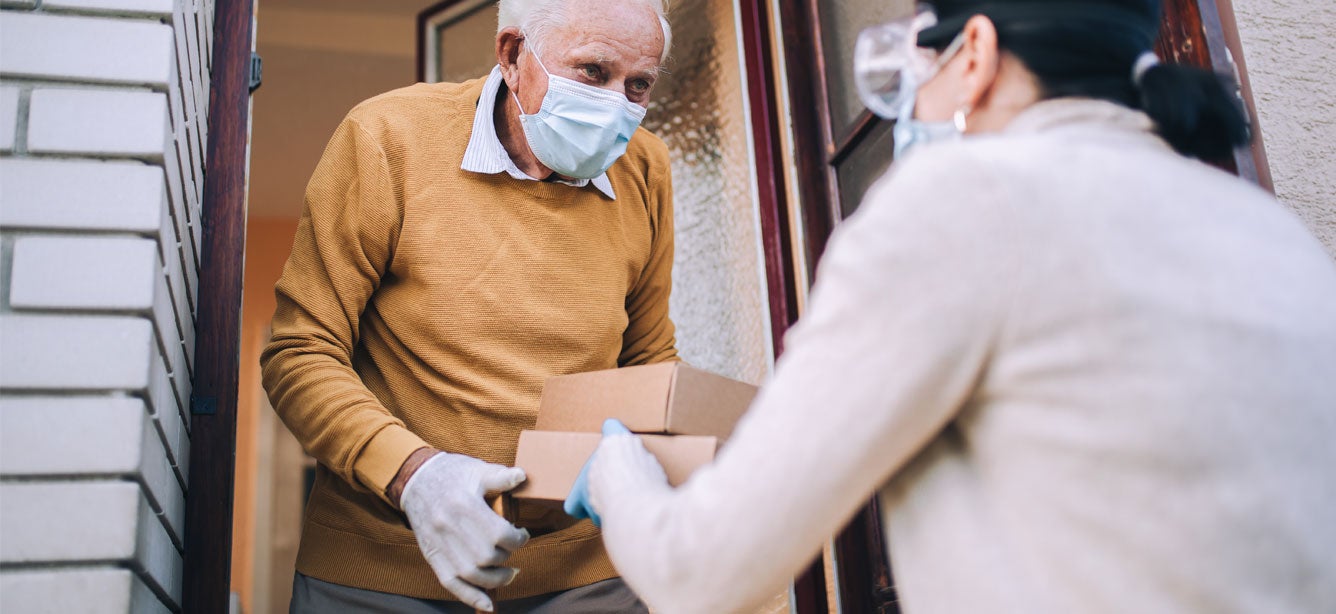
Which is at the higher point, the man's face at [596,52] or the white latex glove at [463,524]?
the man's face at [596,52]

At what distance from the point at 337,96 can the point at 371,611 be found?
10.8 ft

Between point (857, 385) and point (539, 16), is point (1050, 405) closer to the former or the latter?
point (857, 385)

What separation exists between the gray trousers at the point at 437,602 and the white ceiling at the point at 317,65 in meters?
2.64

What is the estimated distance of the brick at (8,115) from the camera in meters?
1.17

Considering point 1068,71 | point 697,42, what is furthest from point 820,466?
point 697,42

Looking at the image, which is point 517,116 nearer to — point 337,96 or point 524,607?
point 524,607

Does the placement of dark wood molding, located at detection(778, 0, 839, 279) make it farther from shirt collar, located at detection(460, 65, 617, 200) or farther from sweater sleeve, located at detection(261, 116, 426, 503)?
sweater sleeve, located at detection(261, 116, 426, 503)

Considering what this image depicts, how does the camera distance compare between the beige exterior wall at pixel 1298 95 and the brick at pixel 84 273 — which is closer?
the brick at pixel 84 273

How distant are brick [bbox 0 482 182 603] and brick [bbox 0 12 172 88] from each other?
0.48 metres

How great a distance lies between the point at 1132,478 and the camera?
79cm

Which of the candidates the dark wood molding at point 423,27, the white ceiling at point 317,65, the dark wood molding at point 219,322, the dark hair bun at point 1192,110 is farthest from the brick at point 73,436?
the white ceiling at point 317,65

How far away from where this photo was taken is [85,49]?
1.24 metres

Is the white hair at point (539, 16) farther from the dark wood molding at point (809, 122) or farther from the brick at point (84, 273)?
the brick at point (84, 273)

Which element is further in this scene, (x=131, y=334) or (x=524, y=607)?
(x=524, y=607)
